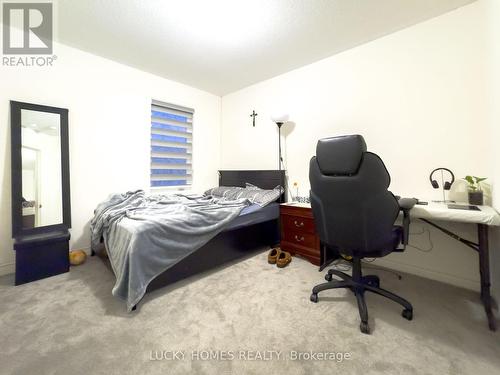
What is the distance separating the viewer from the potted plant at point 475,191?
1.72m

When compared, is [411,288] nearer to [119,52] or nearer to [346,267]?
[346,267]

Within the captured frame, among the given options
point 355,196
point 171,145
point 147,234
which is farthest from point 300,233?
point 171,145

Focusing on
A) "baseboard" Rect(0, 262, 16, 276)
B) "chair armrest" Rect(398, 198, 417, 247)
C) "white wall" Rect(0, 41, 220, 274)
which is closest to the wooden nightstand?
"chair armrest" Rect(398, 198, 417, 247)

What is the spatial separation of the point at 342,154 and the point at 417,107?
1.39 metres

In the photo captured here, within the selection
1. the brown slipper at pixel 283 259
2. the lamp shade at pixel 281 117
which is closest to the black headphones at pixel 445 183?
the brown slipper at pixel 283 259

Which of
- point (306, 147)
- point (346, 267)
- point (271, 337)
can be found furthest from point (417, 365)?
point (306, 147)

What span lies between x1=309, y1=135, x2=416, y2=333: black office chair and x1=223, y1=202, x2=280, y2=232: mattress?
3.45 ft

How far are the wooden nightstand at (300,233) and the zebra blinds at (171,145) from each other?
1.93 metres

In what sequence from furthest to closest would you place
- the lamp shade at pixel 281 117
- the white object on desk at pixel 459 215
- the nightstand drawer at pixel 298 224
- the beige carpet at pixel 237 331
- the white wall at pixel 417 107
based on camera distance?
1. the lamp shade at pixel 281 117
2. the nightstand drawer at pixel 298 224
3. the white wall at pixel 417 107
4. the white object on desk at pixel 459 215
5. the beige carpet at pixel 237 331

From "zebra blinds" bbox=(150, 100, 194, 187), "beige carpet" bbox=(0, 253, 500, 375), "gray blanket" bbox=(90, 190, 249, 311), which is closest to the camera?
"beige carpet" bbox=(0, 253, 500, 375)

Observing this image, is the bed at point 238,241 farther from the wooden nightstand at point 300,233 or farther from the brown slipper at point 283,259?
the brown slipper at point 283,259

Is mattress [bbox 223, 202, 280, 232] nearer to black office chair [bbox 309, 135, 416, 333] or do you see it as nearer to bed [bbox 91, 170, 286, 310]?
bed [bbox 91, 170, 286, 310]

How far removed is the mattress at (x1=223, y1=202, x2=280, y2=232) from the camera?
7.94ft

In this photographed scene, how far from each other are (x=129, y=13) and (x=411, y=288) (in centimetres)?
357
